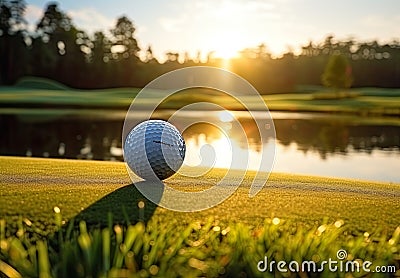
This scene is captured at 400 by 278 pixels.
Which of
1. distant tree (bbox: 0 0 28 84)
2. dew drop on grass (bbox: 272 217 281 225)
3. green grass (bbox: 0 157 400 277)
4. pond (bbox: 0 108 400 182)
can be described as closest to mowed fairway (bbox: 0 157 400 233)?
green grass (bbox: 0 157 400 277)

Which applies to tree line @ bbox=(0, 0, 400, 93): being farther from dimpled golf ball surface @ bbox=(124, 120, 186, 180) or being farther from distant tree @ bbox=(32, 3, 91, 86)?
dimpled golf ball surface @ bbox=(124, 120, 186, 180)

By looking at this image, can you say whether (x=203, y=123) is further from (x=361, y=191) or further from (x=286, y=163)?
(x=361, y=191)

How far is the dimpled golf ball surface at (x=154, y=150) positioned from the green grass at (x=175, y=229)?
0.72ft

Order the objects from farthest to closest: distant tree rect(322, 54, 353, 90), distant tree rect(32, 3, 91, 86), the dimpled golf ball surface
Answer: distant tree rect(32, 3, 91, 86) → distant tree rect(322, 54, 353, 90) → the dimpled golf ball surface

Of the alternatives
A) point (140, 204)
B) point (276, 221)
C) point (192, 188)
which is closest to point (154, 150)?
point (192, 188)

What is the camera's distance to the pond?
1346 cm

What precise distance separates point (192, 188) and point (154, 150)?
528 millimetres

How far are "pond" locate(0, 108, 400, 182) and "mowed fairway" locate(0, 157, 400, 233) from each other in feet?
12.2

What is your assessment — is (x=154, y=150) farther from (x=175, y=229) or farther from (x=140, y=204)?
(x=175, y=229)

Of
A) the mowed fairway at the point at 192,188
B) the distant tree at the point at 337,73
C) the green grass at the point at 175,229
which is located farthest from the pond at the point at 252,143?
the distant tree at the point at 337,73

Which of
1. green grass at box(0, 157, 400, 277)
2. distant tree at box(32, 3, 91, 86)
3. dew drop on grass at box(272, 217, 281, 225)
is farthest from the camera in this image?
distant tree at box(32, 3, 91, 86)

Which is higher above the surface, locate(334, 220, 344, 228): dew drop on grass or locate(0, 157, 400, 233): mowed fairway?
locate(0, 157, 400, 233): mowed fairway

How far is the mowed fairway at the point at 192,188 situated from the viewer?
427 cm

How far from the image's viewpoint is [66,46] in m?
55.2
